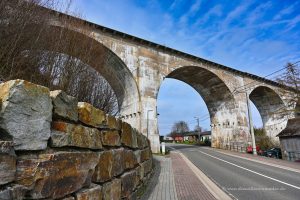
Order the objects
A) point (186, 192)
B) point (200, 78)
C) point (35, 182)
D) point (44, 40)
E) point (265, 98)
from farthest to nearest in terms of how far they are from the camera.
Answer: point (265, 98) < point (200, 78) < point (186, 192) < point (44, 40) < point (35, 182)

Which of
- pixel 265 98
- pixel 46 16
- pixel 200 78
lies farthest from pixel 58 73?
pixel 265 98

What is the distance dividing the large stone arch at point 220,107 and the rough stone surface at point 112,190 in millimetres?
28365

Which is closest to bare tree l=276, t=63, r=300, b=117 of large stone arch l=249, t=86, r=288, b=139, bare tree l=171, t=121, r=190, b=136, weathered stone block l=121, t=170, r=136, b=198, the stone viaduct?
the stone viaduct

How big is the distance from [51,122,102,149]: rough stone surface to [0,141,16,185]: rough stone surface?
534 millimetres

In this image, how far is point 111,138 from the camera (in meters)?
4.45

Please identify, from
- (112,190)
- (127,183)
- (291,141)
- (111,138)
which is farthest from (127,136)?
(291,141)

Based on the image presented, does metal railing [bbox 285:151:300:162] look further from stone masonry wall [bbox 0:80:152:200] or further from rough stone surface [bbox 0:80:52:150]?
rough stone surface [bbox 0:80:52:150]

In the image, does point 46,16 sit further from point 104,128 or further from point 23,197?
point 23,197

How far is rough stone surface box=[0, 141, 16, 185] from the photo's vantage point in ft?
6.79

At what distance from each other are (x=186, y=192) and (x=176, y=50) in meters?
23.2

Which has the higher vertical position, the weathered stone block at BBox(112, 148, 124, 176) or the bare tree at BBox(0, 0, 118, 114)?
the bare tree at BBox(0, 0, 118, 114)

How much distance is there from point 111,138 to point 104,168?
2.01 ft

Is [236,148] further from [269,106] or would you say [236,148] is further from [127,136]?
[127,136]

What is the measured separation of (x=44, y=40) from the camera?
6766mm
